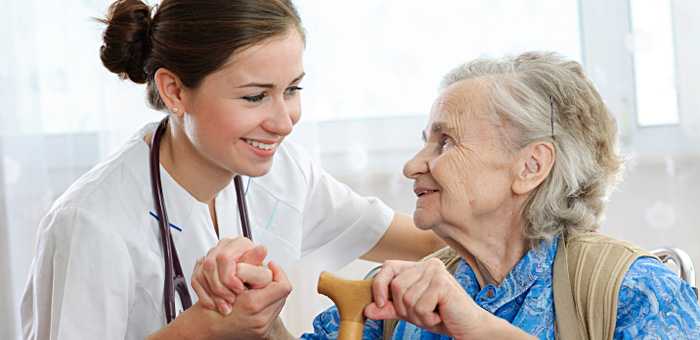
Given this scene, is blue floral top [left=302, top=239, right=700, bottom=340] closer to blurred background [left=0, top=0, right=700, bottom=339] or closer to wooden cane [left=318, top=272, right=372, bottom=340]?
wooden cane [left=318, top=272, right=372, bottom=340]

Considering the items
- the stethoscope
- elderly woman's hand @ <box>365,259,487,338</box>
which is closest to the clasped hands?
elderly woman's hand @ <box>365,259,487,338</box>

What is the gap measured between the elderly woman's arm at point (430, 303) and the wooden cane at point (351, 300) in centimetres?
1

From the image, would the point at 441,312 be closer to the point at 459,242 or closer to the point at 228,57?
the point at 459,242

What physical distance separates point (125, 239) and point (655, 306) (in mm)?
854

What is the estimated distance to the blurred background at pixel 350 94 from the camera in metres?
2.50

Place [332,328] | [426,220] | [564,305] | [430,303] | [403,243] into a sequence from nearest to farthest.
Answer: [430,303], [564,305], [426,220], [332,328], [403,243]

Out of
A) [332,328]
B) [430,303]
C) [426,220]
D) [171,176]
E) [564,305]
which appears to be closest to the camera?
[430,303]

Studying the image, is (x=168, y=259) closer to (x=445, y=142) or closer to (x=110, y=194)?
(x=110, y=194)

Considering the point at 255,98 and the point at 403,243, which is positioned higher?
the point at 255,98

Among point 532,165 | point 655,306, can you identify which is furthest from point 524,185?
point 655,306

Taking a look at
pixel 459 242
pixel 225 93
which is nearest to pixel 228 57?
pixel 225 93

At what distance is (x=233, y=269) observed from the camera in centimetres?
135

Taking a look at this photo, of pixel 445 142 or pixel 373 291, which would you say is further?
pixel 445 142

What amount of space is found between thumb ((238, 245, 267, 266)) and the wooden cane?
12 cm
